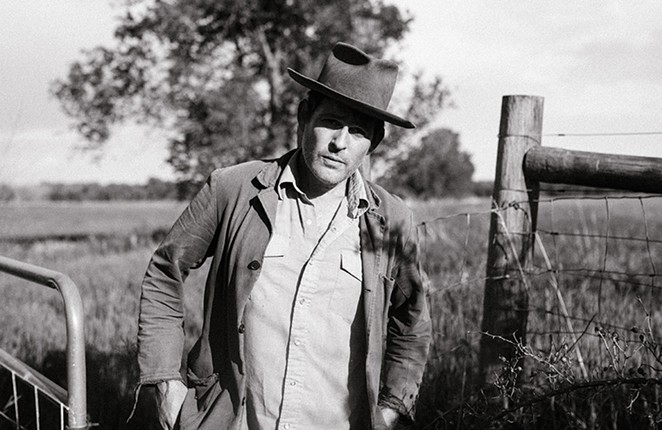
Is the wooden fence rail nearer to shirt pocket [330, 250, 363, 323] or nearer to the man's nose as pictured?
shirt pocket [330, 250, 363, 323]

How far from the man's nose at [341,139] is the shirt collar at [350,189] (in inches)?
6.7

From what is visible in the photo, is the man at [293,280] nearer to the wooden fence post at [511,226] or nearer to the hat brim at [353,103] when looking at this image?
the hat brim at [353,103]

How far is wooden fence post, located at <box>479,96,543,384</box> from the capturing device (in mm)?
3035

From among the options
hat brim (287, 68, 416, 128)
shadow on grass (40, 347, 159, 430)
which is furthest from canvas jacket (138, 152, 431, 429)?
shadow on grass (40, 347, 159, 430)

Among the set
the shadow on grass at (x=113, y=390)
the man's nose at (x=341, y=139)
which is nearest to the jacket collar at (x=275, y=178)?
the man's nose at (x=341, y=139)

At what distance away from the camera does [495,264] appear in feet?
10.1

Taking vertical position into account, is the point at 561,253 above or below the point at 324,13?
below

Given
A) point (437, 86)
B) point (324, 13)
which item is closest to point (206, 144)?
point (324, 13)

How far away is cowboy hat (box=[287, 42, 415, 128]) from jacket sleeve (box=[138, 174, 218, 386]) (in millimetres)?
458

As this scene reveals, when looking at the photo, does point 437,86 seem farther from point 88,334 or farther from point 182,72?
point 88,334

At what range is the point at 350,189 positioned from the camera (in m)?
2.24

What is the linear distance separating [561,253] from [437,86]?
1004 centimetres

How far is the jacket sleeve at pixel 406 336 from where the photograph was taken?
2320mm

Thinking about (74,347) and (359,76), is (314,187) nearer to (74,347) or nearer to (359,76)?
(359,76)
